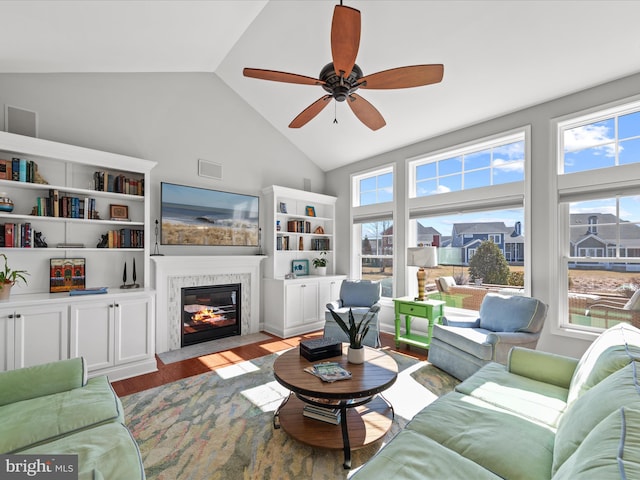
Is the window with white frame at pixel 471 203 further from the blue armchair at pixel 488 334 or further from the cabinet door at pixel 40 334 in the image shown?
the cabinet door at pixel 40 334

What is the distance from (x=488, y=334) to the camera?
2.80 meters

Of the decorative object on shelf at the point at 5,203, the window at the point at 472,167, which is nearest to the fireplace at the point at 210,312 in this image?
the decorative object on shelf at the point at 5,203

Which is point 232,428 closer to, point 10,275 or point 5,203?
point 10,275

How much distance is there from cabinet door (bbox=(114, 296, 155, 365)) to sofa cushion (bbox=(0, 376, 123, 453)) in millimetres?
1413

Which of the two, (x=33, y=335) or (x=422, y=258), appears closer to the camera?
(x=33, y=335)

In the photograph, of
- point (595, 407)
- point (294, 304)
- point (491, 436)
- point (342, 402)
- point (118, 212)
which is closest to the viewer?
point (595, 407)

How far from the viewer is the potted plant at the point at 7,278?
258cm

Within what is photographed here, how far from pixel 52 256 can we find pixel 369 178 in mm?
4396

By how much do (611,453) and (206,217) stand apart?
14.1ft

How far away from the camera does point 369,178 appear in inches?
206

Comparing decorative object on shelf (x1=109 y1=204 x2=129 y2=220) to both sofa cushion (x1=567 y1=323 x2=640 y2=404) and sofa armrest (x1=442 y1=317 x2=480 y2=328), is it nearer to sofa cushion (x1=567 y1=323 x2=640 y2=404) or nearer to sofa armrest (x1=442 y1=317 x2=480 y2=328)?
sofa armrest (x1=442 y1=317 x2=480 y2=328)

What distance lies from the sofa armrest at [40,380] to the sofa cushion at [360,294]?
3052mm

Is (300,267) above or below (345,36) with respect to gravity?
below

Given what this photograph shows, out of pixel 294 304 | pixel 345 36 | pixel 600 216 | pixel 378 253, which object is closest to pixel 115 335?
pixel 294 304
